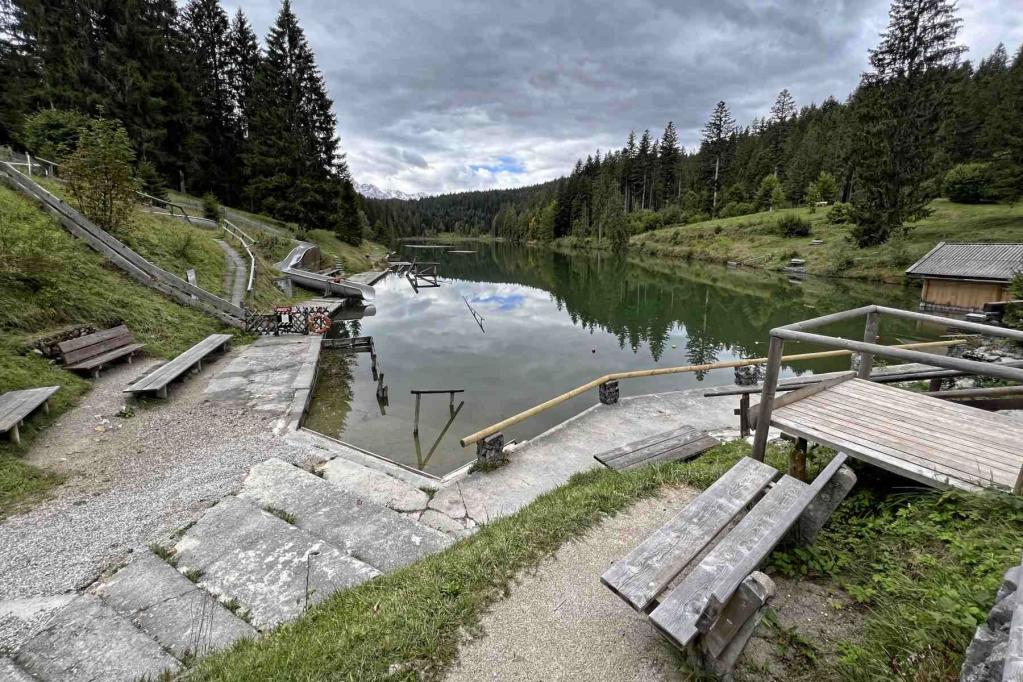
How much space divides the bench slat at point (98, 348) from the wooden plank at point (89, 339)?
6 centimetres

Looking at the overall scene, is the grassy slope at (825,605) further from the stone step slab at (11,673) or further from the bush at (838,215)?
the bush at (838,215)

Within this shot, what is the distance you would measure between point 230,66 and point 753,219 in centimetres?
5947

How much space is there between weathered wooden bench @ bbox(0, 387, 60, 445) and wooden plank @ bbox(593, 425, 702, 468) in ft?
29.1

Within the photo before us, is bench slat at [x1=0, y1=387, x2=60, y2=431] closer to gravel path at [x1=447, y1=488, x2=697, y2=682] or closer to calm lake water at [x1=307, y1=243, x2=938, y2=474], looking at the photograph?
calm lake water at [x1=307, y1=243, x2=938, y2=474]

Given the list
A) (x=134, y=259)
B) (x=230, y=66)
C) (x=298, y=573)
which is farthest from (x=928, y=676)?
(x=230, y=66)

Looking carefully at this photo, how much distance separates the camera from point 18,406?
7.14m

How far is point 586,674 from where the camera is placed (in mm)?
2676

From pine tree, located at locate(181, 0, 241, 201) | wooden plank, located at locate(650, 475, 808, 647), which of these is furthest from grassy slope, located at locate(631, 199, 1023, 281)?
pine tree, located at locate(181, 0, 241, 201)

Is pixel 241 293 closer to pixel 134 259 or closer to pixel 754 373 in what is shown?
pixel 134 259

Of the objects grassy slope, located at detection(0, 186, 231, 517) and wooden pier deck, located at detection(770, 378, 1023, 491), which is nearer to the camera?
wooden pier deck, located at detection(770, 378, 1023, 491)

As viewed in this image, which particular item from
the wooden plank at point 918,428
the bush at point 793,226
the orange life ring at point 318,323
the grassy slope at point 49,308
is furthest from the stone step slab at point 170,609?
the bush at point 793,226

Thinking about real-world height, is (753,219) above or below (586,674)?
above

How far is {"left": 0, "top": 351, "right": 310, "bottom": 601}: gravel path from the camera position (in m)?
4.64

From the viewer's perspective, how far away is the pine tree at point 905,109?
31172 mm
